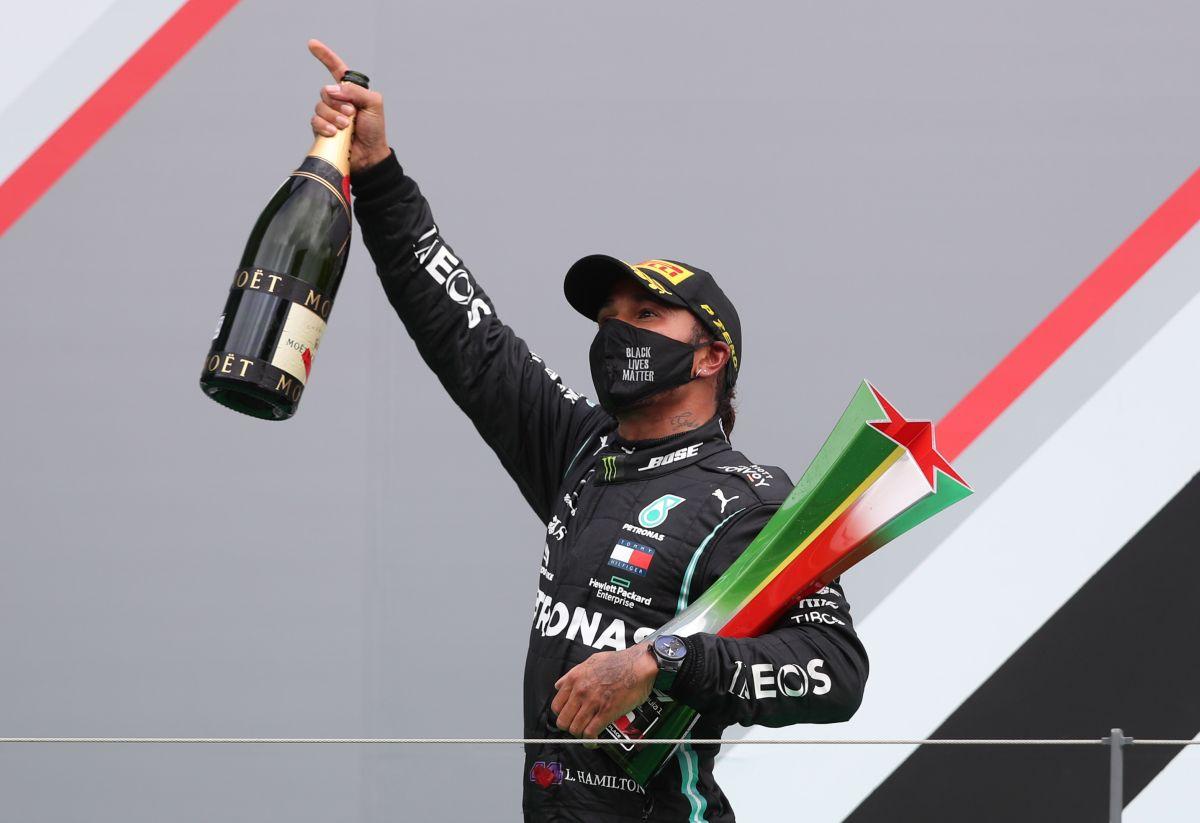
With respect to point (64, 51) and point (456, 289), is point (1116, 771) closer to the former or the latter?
point (456, 289)

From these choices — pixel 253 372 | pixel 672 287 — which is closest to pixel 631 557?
pixel 672 287

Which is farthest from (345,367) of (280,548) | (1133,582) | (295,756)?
(1133,582)

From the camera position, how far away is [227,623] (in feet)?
6.56

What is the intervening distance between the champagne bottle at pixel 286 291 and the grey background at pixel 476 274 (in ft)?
1.80

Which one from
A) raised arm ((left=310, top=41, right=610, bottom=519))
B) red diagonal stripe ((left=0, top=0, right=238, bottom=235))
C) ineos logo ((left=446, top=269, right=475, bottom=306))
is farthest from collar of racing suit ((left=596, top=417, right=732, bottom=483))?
red diagonal stripe ((left=0, top=0, right=238, bottom=235))

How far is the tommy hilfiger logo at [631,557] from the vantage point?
138 centimetres

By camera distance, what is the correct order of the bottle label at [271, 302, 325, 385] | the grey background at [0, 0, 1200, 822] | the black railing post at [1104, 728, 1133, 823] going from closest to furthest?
the bottle label at [271, 302, 325, 385] → the black railing post at [1104, 728, 1133, 823] → the grey background at [0, 0, 1200, 822]

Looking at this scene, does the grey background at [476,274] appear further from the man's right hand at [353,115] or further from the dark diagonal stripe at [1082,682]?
the man's right hand at [353,115]

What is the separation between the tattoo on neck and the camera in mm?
1477

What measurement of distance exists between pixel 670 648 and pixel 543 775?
0.26 metres

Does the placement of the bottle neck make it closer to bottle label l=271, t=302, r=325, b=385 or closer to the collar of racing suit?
bottle label l=271, t=302, r=325, b=385

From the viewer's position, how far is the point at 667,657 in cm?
121

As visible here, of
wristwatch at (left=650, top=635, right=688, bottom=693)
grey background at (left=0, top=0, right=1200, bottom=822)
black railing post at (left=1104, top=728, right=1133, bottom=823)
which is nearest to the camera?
wristwatch at (left=650, top=635, right=688, bottom=693)

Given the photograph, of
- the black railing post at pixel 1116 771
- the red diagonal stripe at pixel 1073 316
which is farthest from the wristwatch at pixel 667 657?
the red diagonal stripe at pixel 1073 316
